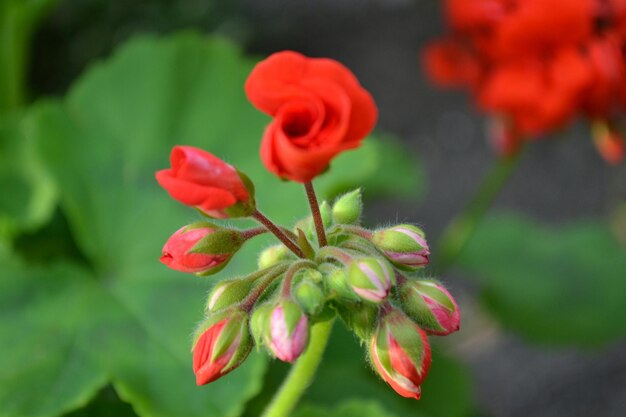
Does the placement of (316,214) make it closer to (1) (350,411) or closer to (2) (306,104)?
(2) (306,104)

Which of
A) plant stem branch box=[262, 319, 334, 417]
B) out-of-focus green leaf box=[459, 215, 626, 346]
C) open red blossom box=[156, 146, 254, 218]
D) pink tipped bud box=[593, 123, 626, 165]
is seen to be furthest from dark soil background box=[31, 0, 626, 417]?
open red blossom box=[156, 146, 254, 218]

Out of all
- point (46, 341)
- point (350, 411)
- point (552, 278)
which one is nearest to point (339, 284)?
point (350, 411)

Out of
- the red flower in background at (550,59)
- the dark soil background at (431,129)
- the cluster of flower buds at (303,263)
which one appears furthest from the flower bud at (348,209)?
the dark soil background at (431,129)

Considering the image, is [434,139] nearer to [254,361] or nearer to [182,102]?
[182,102]

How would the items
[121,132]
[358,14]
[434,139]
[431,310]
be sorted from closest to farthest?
1. [431,310]
2. [121,132]
3. [434,139]
4. [358,14]

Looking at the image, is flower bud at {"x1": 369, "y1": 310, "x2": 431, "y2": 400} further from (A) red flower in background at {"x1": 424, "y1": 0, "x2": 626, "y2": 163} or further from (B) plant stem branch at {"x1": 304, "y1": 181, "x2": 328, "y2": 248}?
(A) red flower in background at {"x1": 424, "y1": 0, "x2": 626, "y2": 163}

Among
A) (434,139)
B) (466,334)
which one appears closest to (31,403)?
(466,334)

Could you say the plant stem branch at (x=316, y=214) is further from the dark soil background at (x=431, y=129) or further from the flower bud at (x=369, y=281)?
the dark soil background at (x=431, y=129)
